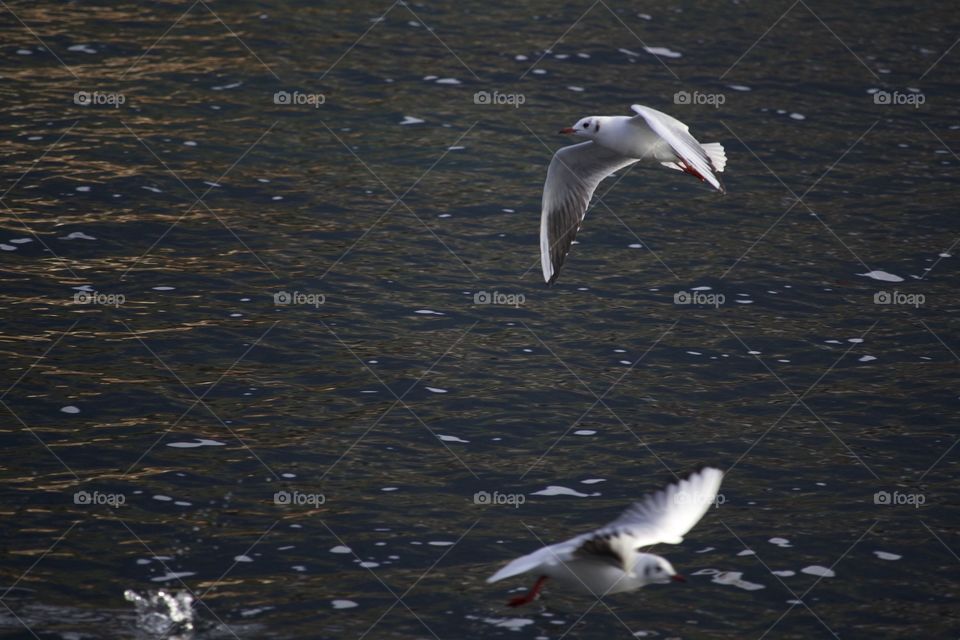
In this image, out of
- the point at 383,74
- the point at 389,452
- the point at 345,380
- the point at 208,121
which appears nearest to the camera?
the point at 389,452

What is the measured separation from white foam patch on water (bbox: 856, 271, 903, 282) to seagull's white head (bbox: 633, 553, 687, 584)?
8.01 meters

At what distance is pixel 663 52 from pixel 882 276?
24.1ft

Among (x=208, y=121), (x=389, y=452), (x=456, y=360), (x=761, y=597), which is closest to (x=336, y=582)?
(x=389, y=452)

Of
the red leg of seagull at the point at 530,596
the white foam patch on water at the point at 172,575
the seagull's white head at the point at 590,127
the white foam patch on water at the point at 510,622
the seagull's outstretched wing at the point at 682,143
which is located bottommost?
the white foam patch on water at the point at 510,622

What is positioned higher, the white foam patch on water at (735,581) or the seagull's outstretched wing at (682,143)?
the seagull's outstretched wing at (682,143)

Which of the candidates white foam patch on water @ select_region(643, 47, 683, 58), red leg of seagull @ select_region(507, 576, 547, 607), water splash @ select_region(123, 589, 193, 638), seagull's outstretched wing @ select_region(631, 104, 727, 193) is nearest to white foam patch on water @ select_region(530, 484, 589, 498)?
red leg of seagull @ select_region(507, 576, 547, 607)

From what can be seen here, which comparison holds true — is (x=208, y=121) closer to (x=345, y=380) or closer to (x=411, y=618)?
(x=345, y=380)

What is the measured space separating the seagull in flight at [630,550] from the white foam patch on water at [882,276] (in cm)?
737

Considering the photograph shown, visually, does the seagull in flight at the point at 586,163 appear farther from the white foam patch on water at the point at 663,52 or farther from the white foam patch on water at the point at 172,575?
the white foam patch on water at the point at 663,52

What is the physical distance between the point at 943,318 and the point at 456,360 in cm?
552

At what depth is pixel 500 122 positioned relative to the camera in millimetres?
19359

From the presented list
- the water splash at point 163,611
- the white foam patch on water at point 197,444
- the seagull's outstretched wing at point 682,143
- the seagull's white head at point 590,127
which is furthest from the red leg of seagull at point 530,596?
the seagull's white head at point 590,127

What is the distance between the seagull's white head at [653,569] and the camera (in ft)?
28.4

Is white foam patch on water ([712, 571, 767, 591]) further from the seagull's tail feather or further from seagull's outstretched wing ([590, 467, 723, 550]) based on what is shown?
the seagull's tail feather
